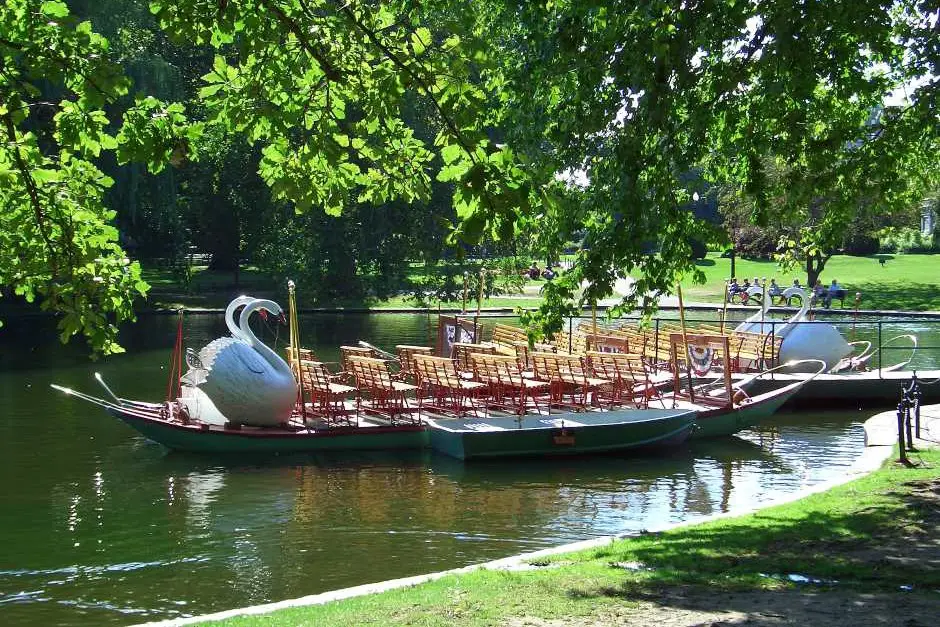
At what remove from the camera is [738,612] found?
7992 millimetres

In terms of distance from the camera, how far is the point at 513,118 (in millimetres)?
15266

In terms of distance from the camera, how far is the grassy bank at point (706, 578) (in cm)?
832

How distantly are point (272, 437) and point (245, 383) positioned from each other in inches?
41.3

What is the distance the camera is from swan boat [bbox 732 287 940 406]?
2500cm

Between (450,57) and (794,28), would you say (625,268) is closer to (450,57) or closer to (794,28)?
(794,28)

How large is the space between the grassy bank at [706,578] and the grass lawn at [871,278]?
126 ft

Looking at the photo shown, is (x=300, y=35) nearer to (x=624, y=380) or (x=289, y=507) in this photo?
(x=289, y=507)

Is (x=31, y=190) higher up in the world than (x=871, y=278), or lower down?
lower down

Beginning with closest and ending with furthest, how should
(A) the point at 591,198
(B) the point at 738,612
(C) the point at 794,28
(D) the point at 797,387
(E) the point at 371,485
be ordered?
(B) the point at 738,612 < (C) the point at 794,28 < (A) the point at 591,198 < (E) the point at 371,485 < (D) the point at 797,387

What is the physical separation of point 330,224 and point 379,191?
45.1 m

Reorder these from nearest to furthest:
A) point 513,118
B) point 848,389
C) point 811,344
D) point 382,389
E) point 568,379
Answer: point 513,118 → point 382,389 → point 568,379 → point 848,389 → point 811,344

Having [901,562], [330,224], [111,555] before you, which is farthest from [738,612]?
[330,224]

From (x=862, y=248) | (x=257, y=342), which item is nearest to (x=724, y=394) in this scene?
(x=257, y=342)

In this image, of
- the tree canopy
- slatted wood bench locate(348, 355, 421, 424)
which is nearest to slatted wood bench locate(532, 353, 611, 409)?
slatted wood bench locate(348, 355, 421, 424)
